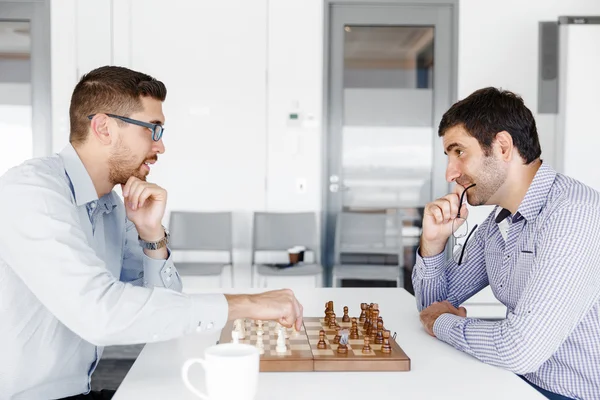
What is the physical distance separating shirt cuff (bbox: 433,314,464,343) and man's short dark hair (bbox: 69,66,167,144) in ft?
3.27

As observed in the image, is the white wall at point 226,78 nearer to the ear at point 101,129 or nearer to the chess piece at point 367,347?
the ear at point 101,129

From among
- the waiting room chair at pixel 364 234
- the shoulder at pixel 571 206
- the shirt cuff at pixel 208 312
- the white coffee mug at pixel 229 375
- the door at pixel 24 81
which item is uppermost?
the door at pixel 24 81

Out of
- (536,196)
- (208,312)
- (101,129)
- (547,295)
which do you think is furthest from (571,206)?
(101,129)

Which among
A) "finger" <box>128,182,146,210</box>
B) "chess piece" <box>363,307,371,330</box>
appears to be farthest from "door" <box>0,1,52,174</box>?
"chess piece" <box>363,307,371,330</box>

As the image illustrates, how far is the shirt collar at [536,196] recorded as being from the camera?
5.51ft

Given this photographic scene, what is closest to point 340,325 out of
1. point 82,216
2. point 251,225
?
point 82,216

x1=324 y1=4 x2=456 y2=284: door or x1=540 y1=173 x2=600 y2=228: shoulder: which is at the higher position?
x1=324 y1=4 x2=456 y2=284: door

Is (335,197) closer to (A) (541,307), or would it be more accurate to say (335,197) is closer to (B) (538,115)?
(B) (538,115)

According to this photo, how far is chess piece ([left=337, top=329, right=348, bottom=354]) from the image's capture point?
141 centimetres

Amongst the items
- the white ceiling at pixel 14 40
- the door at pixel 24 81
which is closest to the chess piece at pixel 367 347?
the door at pixel 24 81

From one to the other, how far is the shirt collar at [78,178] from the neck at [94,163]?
3 cm

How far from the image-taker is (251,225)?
518 centimetres

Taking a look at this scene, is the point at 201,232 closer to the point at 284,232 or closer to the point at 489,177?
the point at 284,232

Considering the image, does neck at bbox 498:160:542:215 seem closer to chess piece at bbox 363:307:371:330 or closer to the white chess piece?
chess piece at bbox 363:307:371:330
